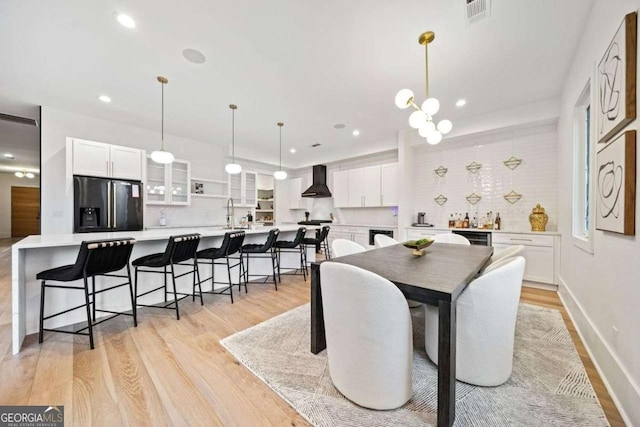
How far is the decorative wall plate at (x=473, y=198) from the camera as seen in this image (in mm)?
4646

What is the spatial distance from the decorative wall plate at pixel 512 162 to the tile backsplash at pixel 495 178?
0.14ft

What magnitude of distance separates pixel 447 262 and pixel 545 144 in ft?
12.1

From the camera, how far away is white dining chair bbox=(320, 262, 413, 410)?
128 centimetres

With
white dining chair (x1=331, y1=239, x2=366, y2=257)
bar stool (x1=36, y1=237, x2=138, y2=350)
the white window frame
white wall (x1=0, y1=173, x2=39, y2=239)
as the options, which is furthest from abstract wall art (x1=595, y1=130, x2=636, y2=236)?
white wall (x1=0, y1=173, x2=39, y2=239)

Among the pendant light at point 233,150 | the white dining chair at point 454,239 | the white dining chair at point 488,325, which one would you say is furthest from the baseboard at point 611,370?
the pendant light at point 233,150

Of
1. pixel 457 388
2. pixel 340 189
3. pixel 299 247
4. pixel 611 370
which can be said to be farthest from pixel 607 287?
pixel 340 189

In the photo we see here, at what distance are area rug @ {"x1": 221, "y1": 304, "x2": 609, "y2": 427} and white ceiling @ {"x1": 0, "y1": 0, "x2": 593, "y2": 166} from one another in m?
2.83

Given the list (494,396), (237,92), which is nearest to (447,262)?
(494,396)

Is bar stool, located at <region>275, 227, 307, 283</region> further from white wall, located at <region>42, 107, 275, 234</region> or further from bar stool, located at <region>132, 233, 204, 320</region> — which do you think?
white wall, located at <region>42, 107, 275, 234</region>

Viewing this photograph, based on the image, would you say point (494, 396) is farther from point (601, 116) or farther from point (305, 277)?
point (305, 277)

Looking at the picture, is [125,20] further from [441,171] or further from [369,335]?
[441,171]

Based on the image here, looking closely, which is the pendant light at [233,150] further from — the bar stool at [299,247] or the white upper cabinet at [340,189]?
the white upper cabinet at [340,189]

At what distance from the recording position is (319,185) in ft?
22.7

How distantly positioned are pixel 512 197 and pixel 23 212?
1518 centimetres
